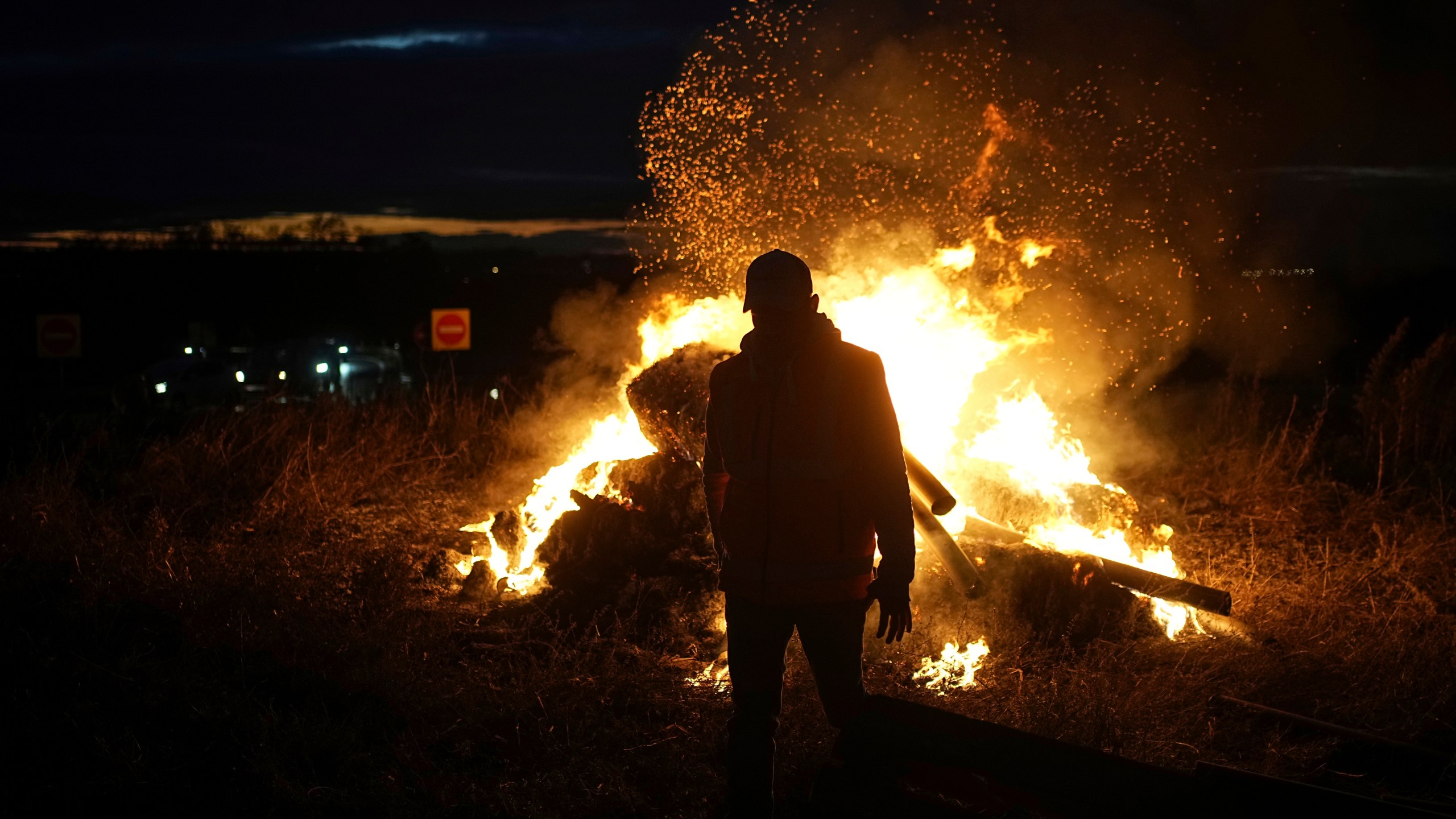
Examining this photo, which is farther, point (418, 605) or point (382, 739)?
point (418, 605)

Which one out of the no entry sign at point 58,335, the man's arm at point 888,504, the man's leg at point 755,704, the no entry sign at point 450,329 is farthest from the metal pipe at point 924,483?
the no entry sign at point 58,335

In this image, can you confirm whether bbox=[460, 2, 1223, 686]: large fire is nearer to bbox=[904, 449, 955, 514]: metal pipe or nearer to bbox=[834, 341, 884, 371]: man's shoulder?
bbox=[904, 449, 955, 514]: metal pipe

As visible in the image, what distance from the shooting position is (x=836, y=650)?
3287 mm

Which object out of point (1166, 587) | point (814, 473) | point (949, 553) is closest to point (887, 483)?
point (814, 473)

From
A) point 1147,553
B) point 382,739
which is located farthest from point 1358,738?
point 382,739

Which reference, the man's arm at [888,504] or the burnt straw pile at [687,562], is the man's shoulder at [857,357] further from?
the burnt straw pile at [687,562]

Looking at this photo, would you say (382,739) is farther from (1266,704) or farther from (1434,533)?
(1434,533)

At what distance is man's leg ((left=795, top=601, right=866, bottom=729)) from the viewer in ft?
10.6

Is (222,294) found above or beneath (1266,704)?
above

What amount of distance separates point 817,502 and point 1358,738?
3153 mm

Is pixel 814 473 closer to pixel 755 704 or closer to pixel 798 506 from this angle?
pixel 798 506

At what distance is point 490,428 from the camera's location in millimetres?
10547

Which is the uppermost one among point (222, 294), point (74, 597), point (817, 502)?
point (222, 294)

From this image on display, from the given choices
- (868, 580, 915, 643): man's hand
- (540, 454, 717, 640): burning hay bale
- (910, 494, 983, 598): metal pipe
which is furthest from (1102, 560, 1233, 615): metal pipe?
(868, 580, 915, 643): man's hand
